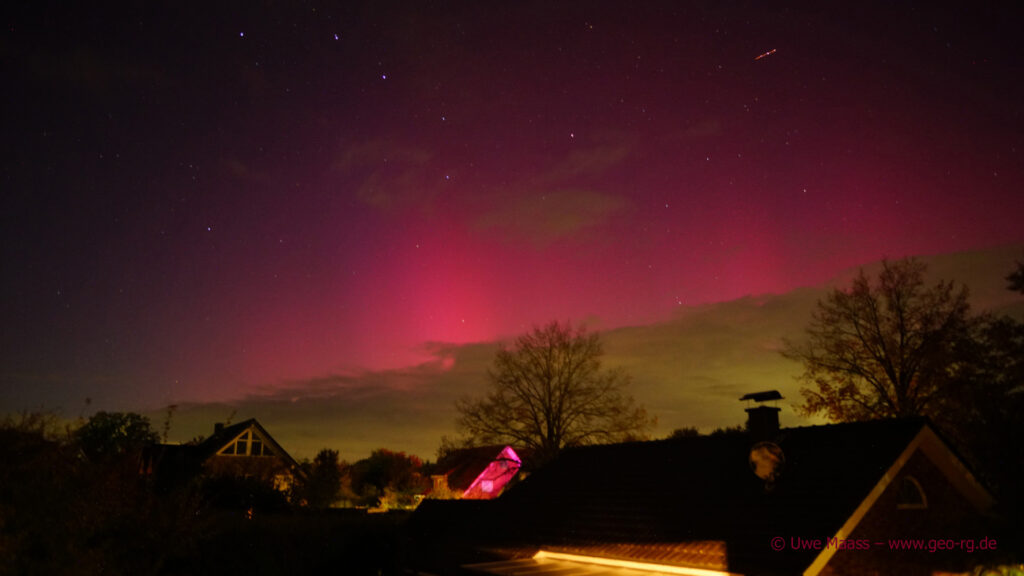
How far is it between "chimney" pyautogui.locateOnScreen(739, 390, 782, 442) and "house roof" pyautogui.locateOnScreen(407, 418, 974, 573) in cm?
23

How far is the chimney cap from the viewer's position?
51.4 ft

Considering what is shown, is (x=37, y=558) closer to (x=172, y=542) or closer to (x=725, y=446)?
(x=172, y=542)

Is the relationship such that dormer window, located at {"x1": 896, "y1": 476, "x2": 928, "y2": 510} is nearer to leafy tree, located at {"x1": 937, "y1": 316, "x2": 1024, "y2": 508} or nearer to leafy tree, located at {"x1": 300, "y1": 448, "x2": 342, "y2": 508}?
leafy tree, located at {"x1": 937, "y1": 316, "x2": 1024, "y2": 508}

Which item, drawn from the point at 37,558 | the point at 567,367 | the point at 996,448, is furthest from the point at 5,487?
the point at 567,367

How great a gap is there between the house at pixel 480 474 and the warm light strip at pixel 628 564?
117 ft

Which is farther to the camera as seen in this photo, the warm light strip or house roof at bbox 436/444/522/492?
house roof at bbox 436/444/522/492

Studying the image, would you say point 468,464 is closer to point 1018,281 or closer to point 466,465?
point 466,465

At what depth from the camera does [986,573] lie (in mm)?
13617

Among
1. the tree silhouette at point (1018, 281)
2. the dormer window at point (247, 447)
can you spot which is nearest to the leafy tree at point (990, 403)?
the tree silhouette at point (1018, 281)

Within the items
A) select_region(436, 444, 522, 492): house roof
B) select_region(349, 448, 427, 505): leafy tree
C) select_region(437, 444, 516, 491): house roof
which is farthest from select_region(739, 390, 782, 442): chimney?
select_region(437, 444, 516, 491): house roof

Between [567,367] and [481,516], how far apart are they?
1950 cm

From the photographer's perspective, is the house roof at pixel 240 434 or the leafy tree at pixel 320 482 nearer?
the leafy tree at pixel 320 482

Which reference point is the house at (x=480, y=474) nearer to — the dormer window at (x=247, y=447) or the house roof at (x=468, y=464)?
the house roof at (x=468, y=464)

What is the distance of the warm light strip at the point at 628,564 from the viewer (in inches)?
509
